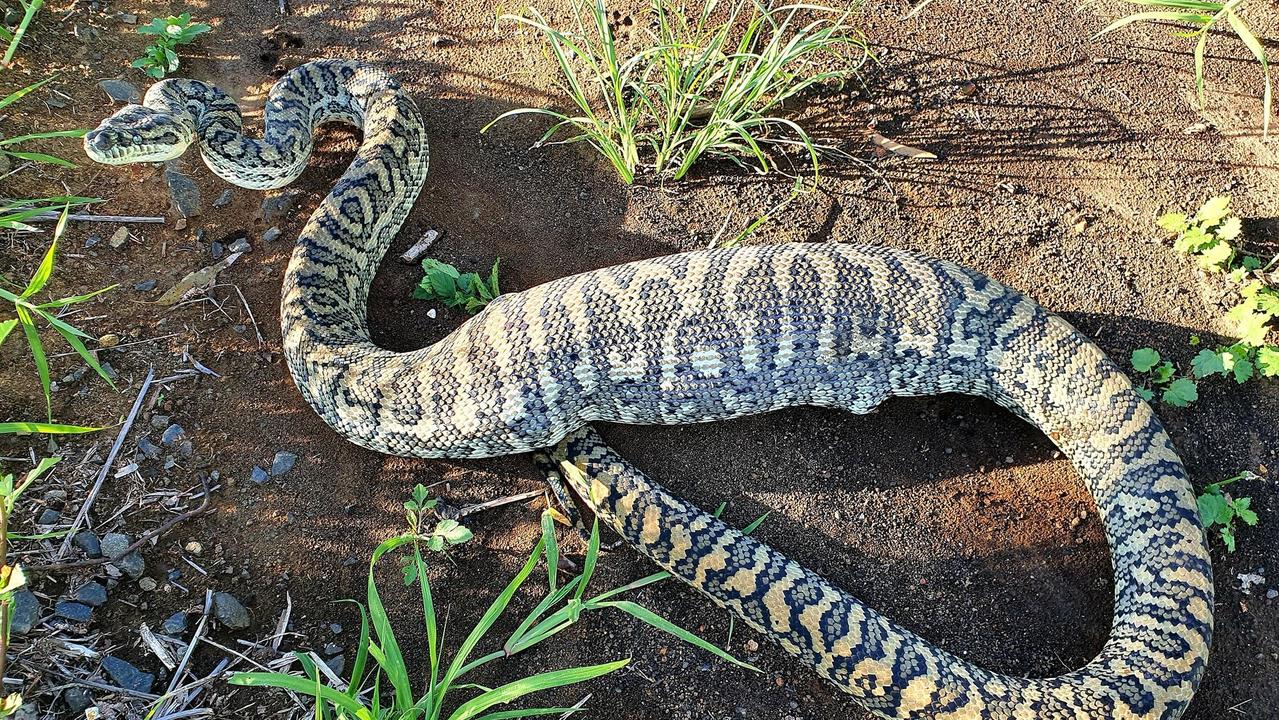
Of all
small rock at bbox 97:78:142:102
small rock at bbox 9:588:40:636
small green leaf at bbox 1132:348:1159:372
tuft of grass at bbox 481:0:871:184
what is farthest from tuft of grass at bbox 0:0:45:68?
small green leaf at bbox 1132:348:1159:372

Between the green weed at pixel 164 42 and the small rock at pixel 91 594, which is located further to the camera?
the green weed at pixel 164 42

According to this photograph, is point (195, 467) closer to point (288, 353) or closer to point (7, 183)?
point (288, 353)

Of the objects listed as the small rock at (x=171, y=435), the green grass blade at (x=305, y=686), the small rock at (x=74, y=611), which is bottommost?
the small rock at (x=74, y=611)

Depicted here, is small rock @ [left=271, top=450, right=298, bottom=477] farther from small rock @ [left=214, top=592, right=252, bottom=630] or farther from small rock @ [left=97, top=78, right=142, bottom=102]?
small rock @ [left=97, top=78, right=142, bottom=102]

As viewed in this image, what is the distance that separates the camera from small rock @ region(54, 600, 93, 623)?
4.26 meters

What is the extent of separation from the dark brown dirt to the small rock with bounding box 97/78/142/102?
107mm

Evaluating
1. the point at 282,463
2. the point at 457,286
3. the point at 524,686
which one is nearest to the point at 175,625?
the point at 282,463

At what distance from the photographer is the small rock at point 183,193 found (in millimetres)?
5652

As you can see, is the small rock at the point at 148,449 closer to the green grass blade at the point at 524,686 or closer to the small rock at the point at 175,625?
the small rock at the point at 175,625

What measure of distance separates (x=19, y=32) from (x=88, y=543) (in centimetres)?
320

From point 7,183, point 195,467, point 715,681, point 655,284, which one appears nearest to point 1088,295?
point 655,284

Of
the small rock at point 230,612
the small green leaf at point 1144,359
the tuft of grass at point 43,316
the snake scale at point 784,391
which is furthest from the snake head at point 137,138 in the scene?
the small green leaf at point 1144,359

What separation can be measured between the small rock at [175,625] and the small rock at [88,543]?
0.55 meters

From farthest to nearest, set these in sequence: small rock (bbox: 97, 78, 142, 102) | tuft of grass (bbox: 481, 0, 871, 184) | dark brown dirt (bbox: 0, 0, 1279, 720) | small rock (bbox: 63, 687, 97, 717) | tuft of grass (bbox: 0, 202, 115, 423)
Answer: small rock (bbox: 97, 78, 142, 102) → tuft of grass (bbox: 481, 0, 871, 184) → dark brown dirt (bbox: 0, 0, 1279, 720) → small rock (bbox: 63, 687, 97, 717) → tuft of grass (bbox: 0, 202, 115, 423)
